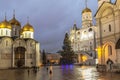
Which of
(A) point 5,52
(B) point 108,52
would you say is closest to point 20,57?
(A) point 5,52

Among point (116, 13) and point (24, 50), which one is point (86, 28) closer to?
point (24, 50)

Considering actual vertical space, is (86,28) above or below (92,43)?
above

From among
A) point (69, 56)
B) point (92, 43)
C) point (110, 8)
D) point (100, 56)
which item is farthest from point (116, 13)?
point (92, 43)

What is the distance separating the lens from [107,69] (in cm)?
3334

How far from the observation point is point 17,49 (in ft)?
184

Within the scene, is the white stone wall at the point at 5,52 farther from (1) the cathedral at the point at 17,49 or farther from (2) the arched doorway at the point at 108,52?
(2) the arched doorway at the point at 108,52

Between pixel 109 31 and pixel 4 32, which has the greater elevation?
pixel 4 32

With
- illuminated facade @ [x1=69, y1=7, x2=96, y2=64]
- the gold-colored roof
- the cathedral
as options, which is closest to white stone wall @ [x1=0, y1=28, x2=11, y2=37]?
the cathedral

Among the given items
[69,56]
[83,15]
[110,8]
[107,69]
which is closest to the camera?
[107,69]

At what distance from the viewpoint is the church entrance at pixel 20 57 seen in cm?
5478

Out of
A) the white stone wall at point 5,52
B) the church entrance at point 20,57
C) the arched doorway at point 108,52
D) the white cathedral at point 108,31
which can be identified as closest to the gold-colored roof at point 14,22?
the white stone wall at point 5,52

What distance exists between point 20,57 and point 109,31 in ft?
93.7

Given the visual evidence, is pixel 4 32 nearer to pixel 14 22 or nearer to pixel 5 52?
pixel 5 52

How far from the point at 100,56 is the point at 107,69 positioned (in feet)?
15.6
